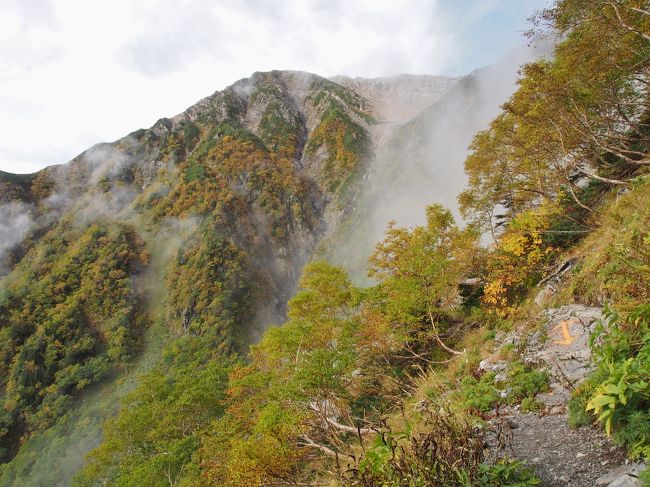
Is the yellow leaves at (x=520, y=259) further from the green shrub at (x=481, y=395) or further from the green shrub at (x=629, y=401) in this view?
the green shrub at (x=629, y=401)

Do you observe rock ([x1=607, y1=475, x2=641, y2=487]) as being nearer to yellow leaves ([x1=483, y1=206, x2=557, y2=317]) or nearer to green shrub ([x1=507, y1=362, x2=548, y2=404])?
green shrub ([x1=507, y1=362, x2=548, y2=404])

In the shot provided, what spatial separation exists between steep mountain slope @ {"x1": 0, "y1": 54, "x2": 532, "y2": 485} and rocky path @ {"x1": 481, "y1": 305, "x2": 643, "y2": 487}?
64.4 meters

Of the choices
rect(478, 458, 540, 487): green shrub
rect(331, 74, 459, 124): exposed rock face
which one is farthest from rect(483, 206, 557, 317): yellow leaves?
rect(331, 74, 459, 124): exposed rock face

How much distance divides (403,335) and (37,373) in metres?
82.8

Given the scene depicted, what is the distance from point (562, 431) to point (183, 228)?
9513cm

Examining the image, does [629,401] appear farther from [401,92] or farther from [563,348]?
[401,92]

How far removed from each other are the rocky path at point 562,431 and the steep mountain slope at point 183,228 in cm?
6442

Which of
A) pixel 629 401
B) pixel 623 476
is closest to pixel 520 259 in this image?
pixel 629 401

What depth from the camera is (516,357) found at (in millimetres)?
9023

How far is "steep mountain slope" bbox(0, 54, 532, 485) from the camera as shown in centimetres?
6888

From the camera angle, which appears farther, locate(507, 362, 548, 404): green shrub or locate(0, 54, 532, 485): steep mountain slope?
locate(0, 54, 532, 485): steep mountain slope

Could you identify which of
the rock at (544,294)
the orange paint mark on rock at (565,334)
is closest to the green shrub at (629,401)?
the orange paint mark on rock at (565,334)

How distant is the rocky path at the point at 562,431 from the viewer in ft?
12.9

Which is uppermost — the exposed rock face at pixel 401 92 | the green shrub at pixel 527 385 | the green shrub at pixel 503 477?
the exposed rock face at pixel 401 92
